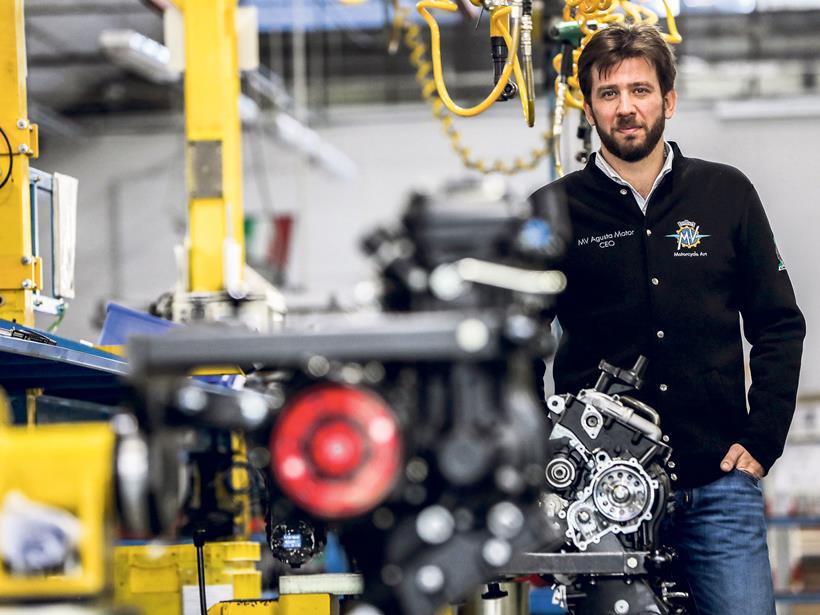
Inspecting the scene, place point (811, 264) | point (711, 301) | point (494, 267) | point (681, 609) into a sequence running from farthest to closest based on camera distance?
point (811, 264), point (711, 301), point (681, 609), point (494, 267)

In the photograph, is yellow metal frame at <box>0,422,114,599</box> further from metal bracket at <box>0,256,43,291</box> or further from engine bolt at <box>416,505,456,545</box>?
metal bracket at <box>0,256,43,291</box>

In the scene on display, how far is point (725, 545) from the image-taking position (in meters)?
2.75

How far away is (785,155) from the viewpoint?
1216 cm

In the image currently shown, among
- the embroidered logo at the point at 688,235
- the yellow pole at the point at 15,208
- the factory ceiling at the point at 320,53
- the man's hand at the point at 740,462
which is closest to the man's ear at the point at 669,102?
the embroidered logo at the point at 688,235

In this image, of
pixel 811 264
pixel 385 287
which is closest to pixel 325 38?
pixel 811 264

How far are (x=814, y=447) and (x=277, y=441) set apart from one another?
7434 mm

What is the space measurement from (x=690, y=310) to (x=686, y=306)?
0.01m

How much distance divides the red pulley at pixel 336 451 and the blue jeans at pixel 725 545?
4.39 ft

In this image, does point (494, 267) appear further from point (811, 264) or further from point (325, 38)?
point (325, 38)

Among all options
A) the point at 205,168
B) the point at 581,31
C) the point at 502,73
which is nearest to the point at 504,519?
the point at 502,73

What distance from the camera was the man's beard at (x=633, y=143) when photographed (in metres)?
2.86

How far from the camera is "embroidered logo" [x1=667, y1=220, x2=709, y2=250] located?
9.41 ft

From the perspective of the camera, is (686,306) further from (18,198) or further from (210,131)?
(210,131)

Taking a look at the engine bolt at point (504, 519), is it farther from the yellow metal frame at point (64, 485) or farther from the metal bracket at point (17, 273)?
the metal bracket at point (17, 273)
